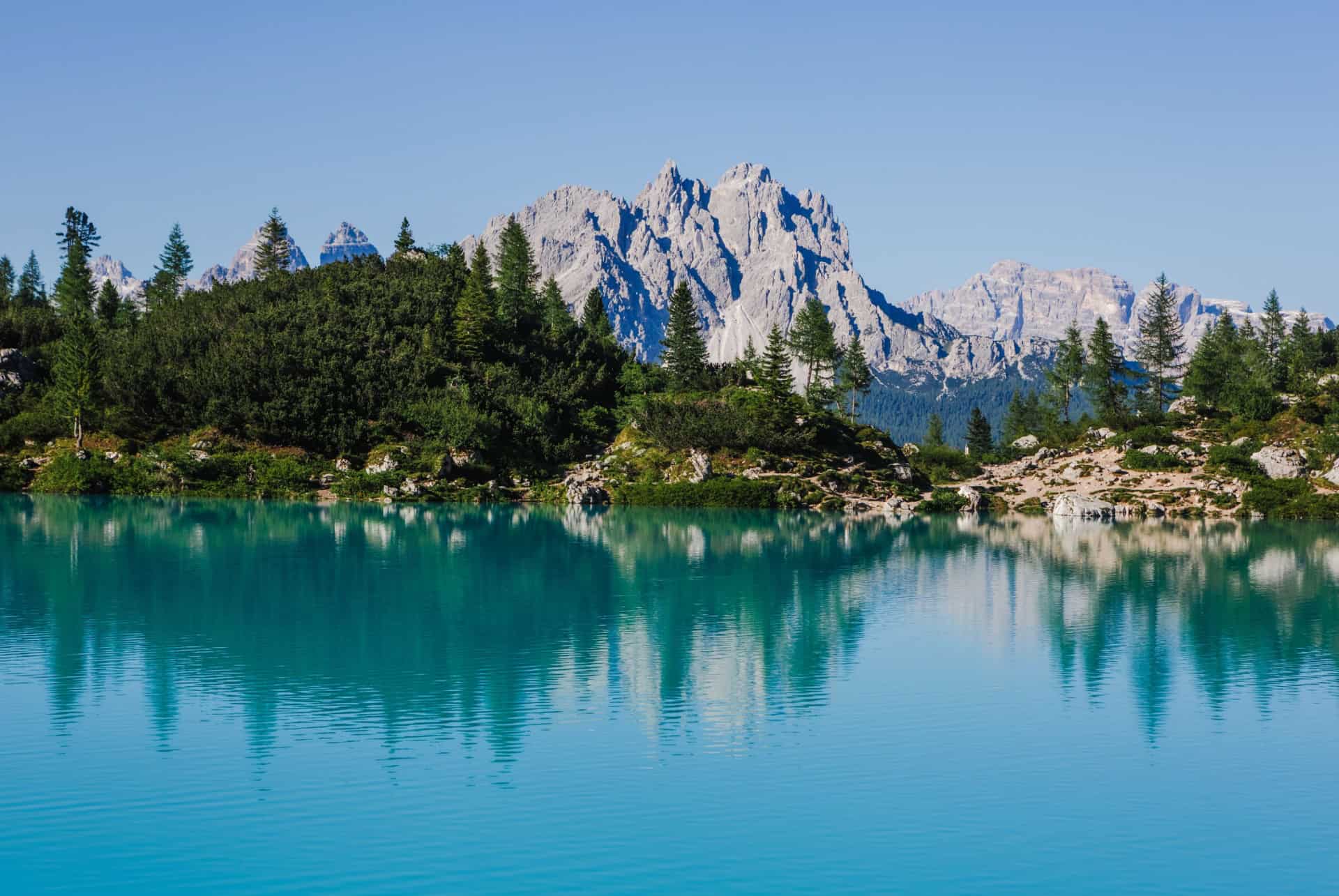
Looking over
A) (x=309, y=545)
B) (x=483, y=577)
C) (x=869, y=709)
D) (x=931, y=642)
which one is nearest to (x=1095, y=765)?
(x=869, y=709)

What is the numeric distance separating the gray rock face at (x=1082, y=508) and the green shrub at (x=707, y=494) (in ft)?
86.5

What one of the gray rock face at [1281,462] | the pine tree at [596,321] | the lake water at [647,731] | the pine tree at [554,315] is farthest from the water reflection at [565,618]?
the pine tree at [596,321]

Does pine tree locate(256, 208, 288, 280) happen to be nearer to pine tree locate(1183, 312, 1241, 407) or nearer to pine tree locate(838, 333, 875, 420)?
pine tree locate(838, 333, 875, 420)

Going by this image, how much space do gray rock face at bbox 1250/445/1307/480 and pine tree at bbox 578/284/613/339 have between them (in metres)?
74.5

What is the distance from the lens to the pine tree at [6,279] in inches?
5876

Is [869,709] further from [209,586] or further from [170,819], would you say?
[209,586]

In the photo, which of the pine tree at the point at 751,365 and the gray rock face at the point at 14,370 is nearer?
the gray rock face at the point at 14,370

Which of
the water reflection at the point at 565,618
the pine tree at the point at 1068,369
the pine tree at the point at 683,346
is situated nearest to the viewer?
the water reflection at the point at 565,618

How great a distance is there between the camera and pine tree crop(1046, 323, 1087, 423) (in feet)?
478

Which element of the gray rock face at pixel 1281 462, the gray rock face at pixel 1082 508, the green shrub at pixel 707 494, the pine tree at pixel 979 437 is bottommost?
the gray rock face at pixel 1082 508

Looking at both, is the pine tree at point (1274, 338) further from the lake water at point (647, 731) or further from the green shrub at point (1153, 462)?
the lake water at point (647, 731)

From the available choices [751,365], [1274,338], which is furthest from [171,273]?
[1274,338]

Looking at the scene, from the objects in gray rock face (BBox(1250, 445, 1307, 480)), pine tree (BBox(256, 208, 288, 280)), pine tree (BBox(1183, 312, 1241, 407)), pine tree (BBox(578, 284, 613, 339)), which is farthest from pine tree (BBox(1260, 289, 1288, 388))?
pine tree (BBox(256, 208, 288, 280))

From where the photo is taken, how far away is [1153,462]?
4493 inches
